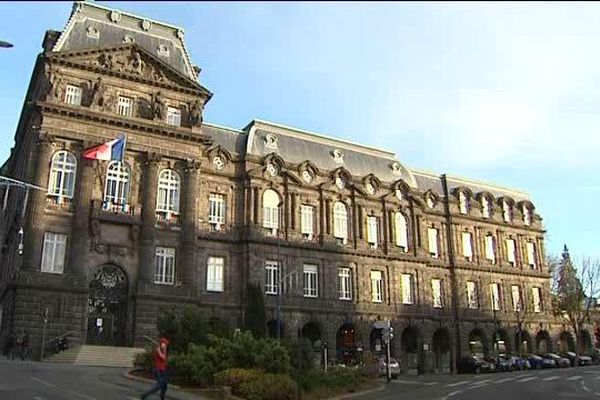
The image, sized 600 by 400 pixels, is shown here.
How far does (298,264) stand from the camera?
172 feet

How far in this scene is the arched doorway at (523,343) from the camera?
6575 centimetres

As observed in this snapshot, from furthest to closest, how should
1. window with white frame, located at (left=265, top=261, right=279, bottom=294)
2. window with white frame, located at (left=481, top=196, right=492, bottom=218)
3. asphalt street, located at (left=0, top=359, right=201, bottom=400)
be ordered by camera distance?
window with white frame, located at (left=481, top=196, right=492, bottom=218), window with white frame, located at (left=265, top=261, right=279, bottom=294), asphalt street, located at (left=0, top=359, right=201, bottom=400)

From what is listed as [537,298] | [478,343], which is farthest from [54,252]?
[537,298]

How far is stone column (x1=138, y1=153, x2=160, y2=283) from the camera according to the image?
143 feet

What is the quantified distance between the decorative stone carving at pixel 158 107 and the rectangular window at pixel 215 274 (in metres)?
11.4

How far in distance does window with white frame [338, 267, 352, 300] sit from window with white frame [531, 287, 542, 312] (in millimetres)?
25679

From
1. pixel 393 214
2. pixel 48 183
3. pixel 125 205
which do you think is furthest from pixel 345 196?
pixel 48 183

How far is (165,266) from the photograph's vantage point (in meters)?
45.3

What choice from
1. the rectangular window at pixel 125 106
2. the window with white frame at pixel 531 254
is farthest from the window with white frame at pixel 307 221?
the window with white frame at pixel 531 254

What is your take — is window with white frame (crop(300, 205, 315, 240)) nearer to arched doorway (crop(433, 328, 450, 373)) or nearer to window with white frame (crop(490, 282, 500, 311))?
arched doorway (crop(433, 328, 450, 373))

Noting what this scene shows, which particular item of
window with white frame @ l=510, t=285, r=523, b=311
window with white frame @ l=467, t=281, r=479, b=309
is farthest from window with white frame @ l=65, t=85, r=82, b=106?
window with white frame @ l=510, t=285, r=523, b=311

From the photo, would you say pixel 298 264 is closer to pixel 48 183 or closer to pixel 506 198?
pixel 48 183

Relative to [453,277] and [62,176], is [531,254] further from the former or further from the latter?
[62,176]

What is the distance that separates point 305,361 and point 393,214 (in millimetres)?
31849
